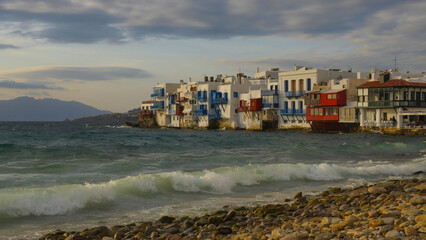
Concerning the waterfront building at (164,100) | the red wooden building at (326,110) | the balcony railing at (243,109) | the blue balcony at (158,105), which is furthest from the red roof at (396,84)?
the blue balcony at (158,105)

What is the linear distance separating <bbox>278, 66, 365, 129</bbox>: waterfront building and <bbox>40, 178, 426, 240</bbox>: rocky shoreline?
2107 inches

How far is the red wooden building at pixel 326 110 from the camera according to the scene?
60.8 meters

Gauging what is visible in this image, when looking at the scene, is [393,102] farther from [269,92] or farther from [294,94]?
[269,92]

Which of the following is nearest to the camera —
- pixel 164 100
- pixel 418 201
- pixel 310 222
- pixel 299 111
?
pixel 310 222

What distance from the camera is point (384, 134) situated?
176 feet

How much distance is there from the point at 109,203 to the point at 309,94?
173 ft

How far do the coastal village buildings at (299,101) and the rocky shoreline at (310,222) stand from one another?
4479 cm

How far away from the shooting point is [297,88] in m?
68.4

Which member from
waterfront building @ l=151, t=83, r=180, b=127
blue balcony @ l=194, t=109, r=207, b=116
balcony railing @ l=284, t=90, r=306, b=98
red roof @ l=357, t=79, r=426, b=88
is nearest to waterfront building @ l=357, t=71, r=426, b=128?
red roof @ l=357, t=79, r=426, b=88

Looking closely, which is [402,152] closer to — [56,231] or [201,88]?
[56,231]

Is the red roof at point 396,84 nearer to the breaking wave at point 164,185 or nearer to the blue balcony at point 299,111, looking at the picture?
the blue balcony at point 299,111

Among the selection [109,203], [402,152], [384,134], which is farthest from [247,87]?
[109,203]

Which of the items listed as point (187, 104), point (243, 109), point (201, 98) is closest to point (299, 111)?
point (243, 109)

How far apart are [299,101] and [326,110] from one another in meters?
6.67
